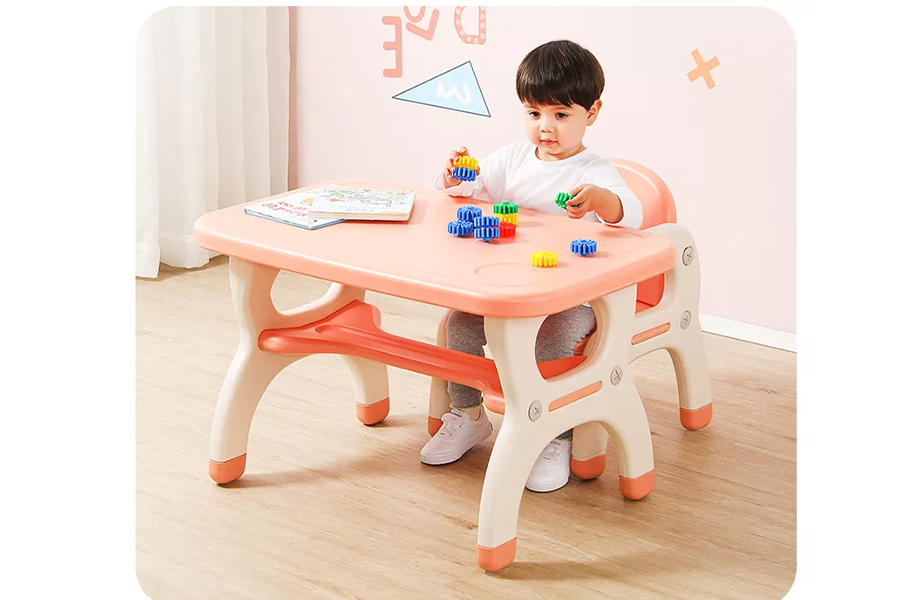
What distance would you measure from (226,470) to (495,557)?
1.66 feet

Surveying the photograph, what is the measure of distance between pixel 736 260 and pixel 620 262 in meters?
0.99

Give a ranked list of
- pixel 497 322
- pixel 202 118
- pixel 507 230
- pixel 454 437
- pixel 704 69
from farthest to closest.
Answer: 1. pixel 202 118
2. pixel 704 69
3. pixel 454 437
4. pixel 507 230
5. pixel 497 322

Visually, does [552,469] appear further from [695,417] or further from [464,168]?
[464,168]

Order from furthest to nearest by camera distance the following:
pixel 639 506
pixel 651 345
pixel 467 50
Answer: pixel 467 50
pixel 651 345
pixel 639 506

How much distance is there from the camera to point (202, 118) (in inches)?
113

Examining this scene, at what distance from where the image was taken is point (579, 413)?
1.53 meters

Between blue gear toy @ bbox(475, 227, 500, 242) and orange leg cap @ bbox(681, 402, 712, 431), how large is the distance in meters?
0.59

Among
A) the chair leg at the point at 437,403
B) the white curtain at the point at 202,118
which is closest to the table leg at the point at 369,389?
the chair leg at the point at 437,403

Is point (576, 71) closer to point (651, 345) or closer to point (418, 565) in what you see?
point (651, 345)

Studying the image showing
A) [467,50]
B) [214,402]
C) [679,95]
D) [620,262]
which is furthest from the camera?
[467,50]

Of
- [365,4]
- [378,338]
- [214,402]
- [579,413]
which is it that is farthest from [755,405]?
[365,4]

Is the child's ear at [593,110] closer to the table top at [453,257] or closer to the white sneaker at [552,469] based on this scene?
the table top at [453,257]

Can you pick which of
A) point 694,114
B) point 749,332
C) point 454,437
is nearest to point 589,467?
point 454,437

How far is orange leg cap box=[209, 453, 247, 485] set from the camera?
1.71 metres
